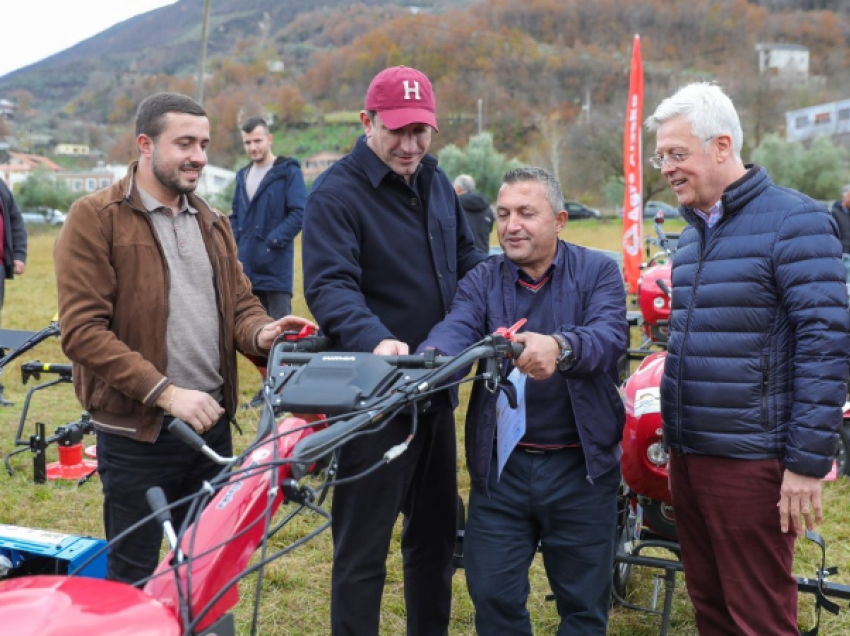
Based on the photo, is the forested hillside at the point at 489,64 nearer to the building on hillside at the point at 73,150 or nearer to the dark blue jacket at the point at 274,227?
the building on hillside at the point at 73,150

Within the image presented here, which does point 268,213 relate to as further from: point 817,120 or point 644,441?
point 817,120

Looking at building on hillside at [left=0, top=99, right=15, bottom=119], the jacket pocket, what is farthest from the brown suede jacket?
building on hillside at [left=0, top=99, right=15, bottom=119]

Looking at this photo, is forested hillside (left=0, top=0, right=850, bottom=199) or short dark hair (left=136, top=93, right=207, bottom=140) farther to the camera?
forested hillside (left=0, top=0, right=850, bottom=199)

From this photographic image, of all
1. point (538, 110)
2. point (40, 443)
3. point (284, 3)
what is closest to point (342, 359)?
point (40, 443)

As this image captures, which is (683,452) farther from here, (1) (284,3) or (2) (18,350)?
(1) (284,3)

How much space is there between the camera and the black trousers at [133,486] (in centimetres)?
277

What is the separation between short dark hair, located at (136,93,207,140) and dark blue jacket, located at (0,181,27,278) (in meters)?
4.93

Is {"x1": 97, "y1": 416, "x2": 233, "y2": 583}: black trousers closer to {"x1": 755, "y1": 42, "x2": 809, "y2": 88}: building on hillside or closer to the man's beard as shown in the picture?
the man's beard

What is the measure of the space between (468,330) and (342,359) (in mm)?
601

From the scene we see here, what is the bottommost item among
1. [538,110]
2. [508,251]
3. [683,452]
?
[683,452]

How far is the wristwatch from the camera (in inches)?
96.4

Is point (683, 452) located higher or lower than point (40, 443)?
higher

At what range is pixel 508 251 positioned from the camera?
2736 millimetres

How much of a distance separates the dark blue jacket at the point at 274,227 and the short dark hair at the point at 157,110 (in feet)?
12.3
